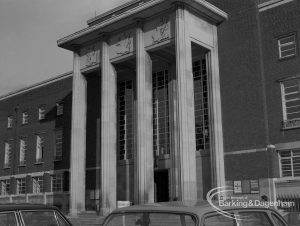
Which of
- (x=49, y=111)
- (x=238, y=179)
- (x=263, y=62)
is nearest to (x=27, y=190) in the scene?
(x=49, y=111)

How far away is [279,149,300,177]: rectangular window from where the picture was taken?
83.6 feet

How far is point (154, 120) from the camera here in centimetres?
3253

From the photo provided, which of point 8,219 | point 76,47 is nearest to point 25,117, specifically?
point 76,47

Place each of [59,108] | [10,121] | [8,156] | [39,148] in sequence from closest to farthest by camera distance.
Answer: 1. [59,108]
2. [39,148]
3. [8,156]
4. [10,121]

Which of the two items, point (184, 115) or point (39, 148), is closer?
point (184, 115)

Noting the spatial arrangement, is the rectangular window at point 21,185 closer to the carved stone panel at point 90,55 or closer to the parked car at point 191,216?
the carved stone panel at point 90,55

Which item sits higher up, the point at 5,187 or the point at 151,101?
the point at 151,101

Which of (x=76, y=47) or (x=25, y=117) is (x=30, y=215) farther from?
(x=25, y=117)

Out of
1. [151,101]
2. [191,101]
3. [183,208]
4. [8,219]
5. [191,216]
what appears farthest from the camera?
[151,101]

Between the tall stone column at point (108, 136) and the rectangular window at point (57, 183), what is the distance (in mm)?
12115

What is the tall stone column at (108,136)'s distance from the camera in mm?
30000

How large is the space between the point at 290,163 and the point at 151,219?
2275cm

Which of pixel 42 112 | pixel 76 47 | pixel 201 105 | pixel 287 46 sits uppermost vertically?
pixel 76 47

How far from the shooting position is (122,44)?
31.2 m
